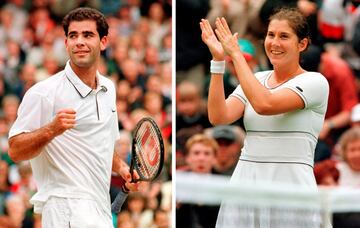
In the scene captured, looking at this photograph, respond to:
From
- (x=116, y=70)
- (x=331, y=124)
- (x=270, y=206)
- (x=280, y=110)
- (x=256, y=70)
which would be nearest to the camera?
(x=280, y=110)

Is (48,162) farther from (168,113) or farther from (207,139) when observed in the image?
(168,113)

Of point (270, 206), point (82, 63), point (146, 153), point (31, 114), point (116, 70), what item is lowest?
point (270, 206)

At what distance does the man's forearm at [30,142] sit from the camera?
13.1 ft

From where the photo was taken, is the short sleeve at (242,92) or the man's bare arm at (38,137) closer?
the man's bare arm at (38,137)

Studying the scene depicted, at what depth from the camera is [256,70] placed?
5.93m

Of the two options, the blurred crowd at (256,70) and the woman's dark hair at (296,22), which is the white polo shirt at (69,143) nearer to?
the woman's dark hair at (296,22)

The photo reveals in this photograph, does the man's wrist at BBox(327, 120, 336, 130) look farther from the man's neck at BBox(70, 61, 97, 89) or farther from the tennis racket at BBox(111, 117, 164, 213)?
the man's neck at BBox(70, 61, 97, 89)

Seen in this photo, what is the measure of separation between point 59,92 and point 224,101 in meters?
0.69

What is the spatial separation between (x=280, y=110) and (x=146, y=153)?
0.74m

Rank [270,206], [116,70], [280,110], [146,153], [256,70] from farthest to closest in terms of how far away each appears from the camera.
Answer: [116,70]
[256,70]
[146,153]
[270,206]
[280,110]

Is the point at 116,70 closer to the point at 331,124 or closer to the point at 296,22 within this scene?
the point at 331,124

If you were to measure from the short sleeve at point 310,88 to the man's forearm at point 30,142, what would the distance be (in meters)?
0.97

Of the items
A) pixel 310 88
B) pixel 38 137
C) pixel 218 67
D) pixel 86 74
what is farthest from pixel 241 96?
pixel 38 137

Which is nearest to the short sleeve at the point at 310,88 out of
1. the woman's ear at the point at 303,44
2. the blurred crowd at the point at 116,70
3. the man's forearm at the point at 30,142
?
the woman's ear at the point at 303,44
